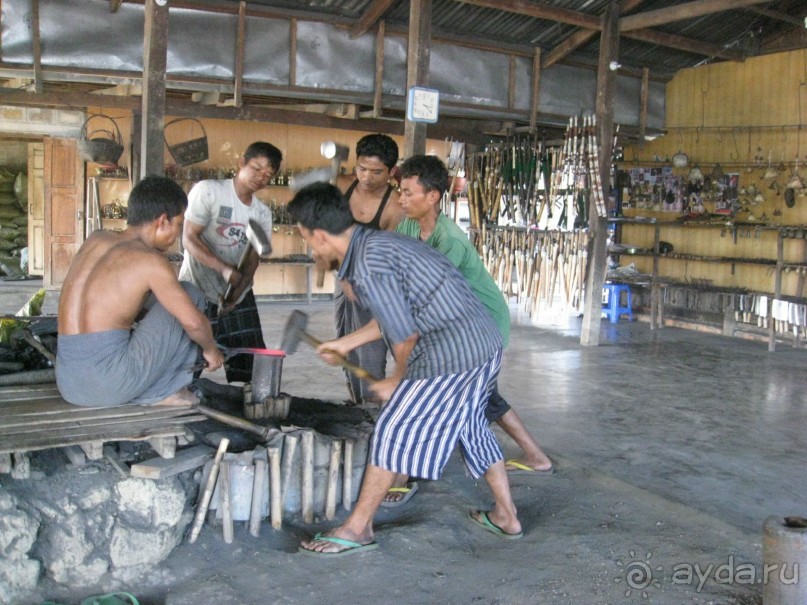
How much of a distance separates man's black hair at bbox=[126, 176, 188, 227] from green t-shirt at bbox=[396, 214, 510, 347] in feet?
3.96

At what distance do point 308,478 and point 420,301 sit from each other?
46.1 inches

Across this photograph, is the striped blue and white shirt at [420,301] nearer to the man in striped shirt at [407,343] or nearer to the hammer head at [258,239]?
the man in striped shirt at [407,343]

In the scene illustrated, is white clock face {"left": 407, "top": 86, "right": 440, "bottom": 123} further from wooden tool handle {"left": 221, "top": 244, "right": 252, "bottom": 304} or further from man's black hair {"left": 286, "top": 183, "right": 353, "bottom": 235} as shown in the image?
man's black hair {"left": 286, "top": 183, "right": 353, "bottom": 235}

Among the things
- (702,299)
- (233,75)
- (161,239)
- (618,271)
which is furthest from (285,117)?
(161,239)

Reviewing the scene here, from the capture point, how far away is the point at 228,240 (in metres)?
4.65

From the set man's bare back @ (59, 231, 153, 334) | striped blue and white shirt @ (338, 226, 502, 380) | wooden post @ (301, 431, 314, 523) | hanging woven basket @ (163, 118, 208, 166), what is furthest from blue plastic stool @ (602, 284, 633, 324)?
man's bare back @ (59, 231, 153, 334)

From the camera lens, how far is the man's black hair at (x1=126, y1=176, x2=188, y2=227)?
350cm

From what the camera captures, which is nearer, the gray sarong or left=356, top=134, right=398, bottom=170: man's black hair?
the gray sarong

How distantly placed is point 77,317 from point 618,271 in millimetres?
9230

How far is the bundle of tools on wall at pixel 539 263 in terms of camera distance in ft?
29.6

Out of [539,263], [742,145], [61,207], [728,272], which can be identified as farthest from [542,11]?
[61,207]

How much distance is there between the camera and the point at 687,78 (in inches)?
434

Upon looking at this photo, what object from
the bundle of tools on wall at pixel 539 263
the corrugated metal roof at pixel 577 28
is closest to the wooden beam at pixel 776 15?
the corrugated metal roof at pixel 577 28

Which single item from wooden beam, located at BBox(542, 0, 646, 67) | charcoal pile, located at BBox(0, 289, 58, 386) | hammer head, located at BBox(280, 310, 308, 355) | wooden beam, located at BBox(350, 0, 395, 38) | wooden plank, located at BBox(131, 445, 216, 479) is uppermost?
wooden beam, located at BBox(542, 0, 646, 67)
